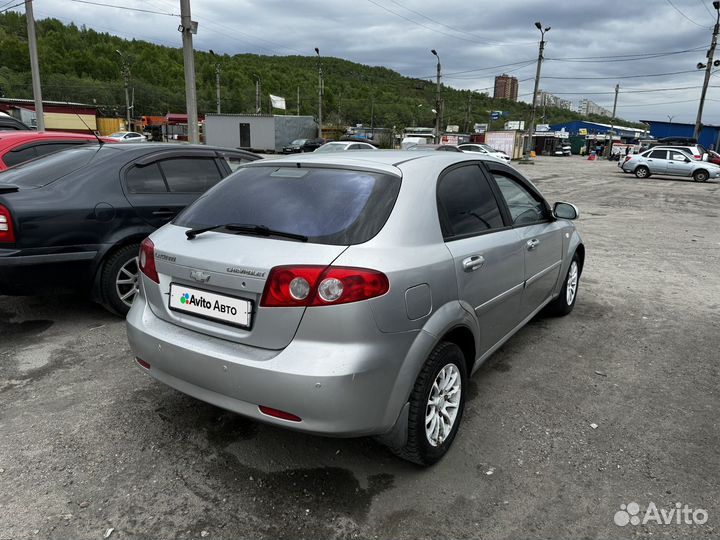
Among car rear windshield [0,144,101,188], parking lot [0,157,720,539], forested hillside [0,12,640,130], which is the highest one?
forested hillside [0,12,640,130]

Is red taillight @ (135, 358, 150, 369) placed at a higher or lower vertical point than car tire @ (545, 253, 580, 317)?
higher

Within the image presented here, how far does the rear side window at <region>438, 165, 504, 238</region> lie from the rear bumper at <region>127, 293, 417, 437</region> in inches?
33.0

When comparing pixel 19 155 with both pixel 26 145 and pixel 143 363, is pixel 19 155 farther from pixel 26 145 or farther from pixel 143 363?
pixel 143 363

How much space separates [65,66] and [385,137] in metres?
62.4

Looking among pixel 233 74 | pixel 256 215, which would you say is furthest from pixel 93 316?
pixel 233 74

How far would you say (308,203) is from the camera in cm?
265

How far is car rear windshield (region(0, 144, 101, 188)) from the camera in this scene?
4.44 metres

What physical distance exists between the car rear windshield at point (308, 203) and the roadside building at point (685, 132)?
6839 centimetres

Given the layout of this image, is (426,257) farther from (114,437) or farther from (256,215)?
(114,437)

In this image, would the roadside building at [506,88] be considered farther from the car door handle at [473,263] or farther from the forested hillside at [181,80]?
the car door handle at [473,263]

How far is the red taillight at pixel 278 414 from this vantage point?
227 cm

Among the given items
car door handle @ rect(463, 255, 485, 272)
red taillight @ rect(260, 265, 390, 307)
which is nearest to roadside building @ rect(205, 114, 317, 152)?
car door handle @ rect(463, 255, 485, 272)

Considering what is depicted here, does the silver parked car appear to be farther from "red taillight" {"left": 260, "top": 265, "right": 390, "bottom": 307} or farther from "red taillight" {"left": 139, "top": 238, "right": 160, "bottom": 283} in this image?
"red taillight" {"left": 139, "top": 238, "right": 160, "bottom": 283}

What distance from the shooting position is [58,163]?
470 centimetres
